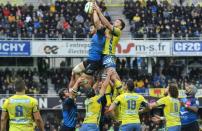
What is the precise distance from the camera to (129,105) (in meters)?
15.2

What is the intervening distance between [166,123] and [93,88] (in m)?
1.92

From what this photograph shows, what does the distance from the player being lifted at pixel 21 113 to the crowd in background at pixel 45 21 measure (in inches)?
1025

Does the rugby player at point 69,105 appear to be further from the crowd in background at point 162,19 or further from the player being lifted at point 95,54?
the crowd in background at point 162,19

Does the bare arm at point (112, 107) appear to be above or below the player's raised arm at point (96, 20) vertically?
below

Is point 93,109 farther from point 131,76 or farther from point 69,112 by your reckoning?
point 131,76

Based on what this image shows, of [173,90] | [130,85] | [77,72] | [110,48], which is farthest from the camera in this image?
[77,72]

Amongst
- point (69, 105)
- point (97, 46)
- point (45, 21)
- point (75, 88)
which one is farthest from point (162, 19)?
point (75, 88)

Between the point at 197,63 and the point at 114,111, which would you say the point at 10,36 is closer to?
the point at 197,63

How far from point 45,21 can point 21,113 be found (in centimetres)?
2711

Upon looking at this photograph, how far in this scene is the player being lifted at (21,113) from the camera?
1348 cm

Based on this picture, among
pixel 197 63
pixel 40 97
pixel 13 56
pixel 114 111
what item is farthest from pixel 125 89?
pixel 197 63

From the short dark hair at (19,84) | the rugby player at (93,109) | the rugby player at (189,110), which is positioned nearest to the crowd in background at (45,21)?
the rugby player at (189,110)

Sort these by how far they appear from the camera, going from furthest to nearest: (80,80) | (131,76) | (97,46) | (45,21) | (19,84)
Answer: (45,21) < (131,76) < (97,46) < (80,80) < (19,84)

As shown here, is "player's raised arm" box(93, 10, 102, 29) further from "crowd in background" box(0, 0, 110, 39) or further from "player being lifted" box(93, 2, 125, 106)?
"crowd in background" box(0, 0, 110, 39)
